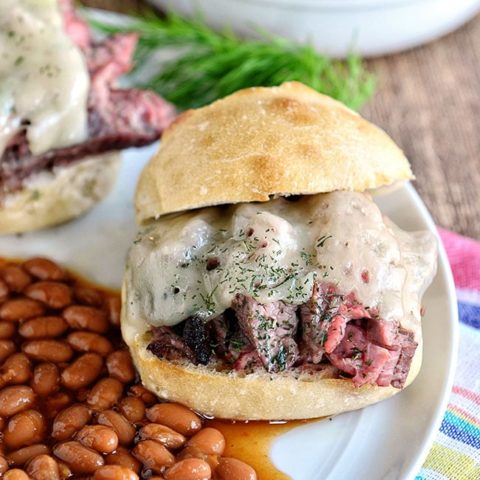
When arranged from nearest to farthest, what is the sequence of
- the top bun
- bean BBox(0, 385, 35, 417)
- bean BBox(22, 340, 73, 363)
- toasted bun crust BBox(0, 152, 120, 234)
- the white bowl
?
bean BBox(0, 385, 35, 417) < the top bun < bean BBox(22, 340, 73, 363) < toasted bun crust BBox(0, 152, 120, 234) < the white bowl

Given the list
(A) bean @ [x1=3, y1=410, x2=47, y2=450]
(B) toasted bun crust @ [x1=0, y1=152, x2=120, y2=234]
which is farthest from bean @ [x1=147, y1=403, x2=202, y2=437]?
(B) toasted bun crust @ [x1=0, y1=152, x2=120, y2=234]

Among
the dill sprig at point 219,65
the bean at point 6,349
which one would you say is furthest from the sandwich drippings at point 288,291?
the dill sprig at point 219,65

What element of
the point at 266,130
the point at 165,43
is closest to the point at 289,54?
the point at 165,43

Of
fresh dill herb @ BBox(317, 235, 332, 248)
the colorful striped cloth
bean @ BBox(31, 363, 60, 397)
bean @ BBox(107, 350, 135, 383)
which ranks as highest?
fresh dill herb @ BBox(317, 235, 332, 248)

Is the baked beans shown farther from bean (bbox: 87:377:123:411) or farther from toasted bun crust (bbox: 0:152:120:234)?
toasted bun crust (bbox: 0:152:120:234)

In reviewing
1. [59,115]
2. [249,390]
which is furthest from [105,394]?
[59,115]
